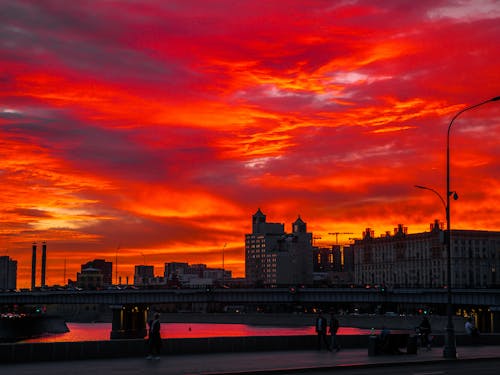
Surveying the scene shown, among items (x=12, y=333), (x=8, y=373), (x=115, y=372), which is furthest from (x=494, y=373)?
(x=12, y=333)

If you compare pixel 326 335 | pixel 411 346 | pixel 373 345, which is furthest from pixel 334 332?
pixel 411 346

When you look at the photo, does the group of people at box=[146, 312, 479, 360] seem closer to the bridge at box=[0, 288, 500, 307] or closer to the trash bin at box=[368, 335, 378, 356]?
the trash bin at box=[368, 335, 378, 356]

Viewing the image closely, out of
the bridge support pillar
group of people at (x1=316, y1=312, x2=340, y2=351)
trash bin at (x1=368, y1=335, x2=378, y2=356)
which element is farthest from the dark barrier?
the bridge support pillar

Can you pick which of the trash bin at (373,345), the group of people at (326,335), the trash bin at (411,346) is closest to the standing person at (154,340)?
the group of people at (326,335)

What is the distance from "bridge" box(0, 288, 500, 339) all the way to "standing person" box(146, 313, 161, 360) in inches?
3412

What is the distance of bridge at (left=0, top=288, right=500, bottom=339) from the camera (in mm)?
130500

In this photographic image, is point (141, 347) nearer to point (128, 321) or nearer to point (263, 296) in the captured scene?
point (263, 296)

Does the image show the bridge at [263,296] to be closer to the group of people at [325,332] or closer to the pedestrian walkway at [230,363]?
the group of people at [325,332]

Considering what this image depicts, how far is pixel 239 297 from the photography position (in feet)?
499

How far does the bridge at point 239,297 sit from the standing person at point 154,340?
284ft

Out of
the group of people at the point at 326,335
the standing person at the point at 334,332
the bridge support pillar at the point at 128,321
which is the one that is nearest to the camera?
the group of people at the point at 326,335

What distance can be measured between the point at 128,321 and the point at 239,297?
Answer: 2849 centimetres

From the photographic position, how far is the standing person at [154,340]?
38.4 m

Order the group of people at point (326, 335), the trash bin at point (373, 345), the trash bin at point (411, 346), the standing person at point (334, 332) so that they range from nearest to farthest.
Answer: the group of people at point (326, 335)
the trash bin at point (373, 345)
the trash bin at point (411, 346)
the standing person at point (334, 332)
